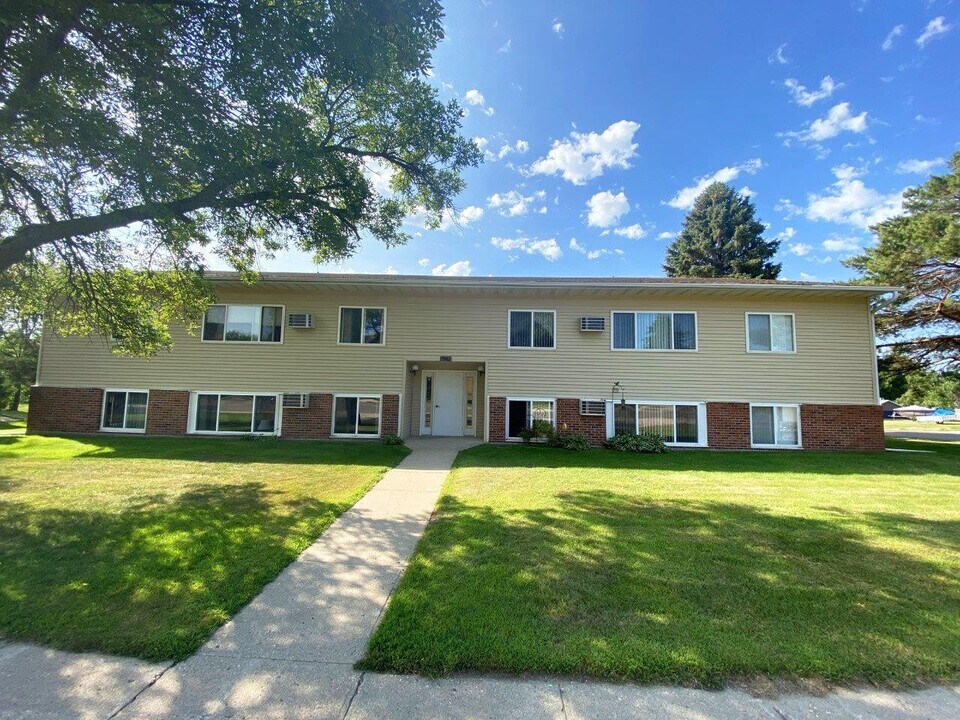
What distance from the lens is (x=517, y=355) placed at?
12.6 m

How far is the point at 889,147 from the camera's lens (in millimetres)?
10531

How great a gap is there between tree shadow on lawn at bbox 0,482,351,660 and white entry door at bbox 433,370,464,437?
8.20 m

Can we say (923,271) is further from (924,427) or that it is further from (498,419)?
(924,427)

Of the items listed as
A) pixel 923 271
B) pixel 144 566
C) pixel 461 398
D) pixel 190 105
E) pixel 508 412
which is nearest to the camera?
pixel 144 566

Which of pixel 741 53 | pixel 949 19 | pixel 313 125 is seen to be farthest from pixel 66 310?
pixel 949 19

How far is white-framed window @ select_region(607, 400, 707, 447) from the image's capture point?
39.5 feet

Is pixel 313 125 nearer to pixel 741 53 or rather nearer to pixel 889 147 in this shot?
pixel 741 53

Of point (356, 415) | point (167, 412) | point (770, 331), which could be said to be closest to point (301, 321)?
point (356, 415)

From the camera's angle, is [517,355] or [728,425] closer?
[728,425]

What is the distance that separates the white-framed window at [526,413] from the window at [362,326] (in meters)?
4.53

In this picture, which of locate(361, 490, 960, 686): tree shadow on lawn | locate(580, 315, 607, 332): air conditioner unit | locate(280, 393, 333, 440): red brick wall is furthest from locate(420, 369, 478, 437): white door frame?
locate(361, 490, 960, 686): tree shadow on lawn

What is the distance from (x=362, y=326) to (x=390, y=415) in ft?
9.47

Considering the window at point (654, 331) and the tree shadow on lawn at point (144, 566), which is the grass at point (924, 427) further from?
the tree shadow on lawn at point (144, 566)

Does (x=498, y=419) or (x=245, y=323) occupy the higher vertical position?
(x=245, y=323)
